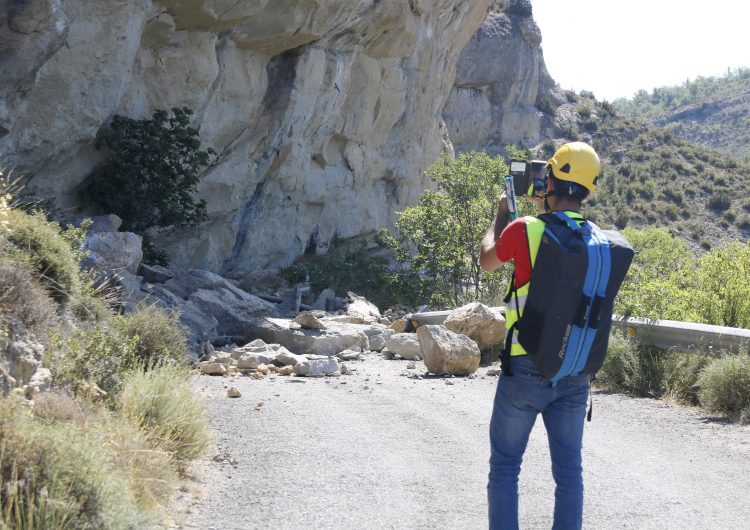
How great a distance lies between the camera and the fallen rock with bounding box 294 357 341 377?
1167cm

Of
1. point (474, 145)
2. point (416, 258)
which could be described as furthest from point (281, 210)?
point (474, 145)

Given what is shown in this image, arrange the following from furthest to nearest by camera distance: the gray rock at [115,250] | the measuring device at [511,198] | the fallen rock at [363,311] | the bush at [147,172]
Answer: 1. the bush at [147,172]
2. the fallen rock at [363,311]
3. the gray rock at [115,250]
4. the measuring device at [511,198]

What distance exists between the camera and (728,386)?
27.7 feet

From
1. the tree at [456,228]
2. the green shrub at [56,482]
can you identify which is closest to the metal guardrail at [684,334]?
the green shrub at [56,482]

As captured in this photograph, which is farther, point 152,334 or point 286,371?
point 286,371

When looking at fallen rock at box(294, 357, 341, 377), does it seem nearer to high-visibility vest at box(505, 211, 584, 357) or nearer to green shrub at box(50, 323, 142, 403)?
green shrub at box(50, 323, 142, 403)

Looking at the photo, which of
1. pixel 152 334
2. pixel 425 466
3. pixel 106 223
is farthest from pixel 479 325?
pixel 106 223

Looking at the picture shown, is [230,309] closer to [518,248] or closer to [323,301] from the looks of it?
[323,301]

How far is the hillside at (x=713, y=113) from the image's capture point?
351ft

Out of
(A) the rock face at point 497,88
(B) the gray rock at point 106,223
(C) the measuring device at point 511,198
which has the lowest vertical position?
(B) the gray rock at point 106,223

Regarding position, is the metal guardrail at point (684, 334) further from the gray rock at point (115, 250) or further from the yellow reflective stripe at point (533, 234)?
the gray rock at point (115, 250)

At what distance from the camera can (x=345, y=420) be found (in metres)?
8.13

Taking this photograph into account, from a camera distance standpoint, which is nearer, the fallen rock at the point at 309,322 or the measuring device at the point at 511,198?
the measuring device at the point at 511,198

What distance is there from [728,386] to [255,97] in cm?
1932
